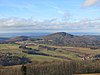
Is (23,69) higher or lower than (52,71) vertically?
higher

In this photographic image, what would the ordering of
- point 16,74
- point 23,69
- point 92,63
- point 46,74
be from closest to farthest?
1. point 23,69
2. point 16,74
3. point 46,74
4. point 92,63

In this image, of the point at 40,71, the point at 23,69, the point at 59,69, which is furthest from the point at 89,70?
the point at 23,69

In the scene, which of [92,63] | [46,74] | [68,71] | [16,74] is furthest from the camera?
[92,63]

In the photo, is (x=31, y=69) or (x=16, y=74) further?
(x=31, y=69)

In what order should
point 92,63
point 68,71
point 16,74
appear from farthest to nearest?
1. point 92,63
2. point 68,71
3. point 16,74

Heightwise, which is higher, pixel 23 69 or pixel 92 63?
pixel 23 69

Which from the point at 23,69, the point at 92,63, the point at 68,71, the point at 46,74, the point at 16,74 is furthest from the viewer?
Answer: the point at 92,63

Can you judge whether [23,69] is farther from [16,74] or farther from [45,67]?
[45,67]

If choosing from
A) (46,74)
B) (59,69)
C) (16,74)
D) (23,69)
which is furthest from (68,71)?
(23,69)

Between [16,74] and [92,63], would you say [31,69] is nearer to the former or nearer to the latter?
[16,74]
